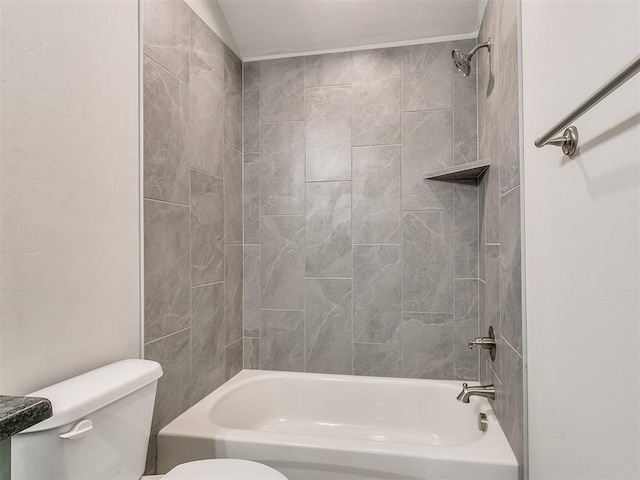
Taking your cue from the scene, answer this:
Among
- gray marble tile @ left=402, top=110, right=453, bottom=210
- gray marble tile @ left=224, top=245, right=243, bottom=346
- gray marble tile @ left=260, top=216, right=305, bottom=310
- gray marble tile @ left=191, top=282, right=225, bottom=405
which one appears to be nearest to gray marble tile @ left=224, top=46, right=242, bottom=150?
gray marble tile @ left=260, top=216, right=305, bottom=310

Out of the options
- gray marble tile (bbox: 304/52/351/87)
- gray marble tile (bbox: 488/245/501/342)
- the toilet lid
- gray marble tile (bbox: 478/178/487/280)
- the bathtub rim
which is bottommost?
the bathtub rim

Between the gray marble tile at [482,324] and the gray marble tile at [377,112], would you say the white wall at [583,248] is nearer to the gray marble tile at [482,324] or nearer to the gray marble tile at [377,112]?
the gray marble tile at [482,324]

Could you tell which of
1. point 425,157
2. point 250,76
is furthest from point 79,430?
point 250,76

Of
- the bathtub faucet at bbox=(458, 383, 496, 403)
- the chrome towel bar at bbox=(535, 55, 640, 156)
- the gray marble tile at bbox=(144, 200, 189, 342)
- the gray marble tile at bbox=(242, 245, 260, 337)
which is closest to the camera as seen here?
the chrome towel bar at bbox=(535, 55, 640, 156)

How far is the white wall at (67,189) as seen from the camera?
3.13ft

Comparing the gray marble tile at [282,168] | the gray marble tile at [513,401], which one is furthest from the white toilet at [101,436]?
the gray marble tile at [282,168]

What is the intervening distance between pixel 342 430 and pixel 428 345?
651 mm

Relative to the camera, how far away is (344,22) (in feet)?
6.82

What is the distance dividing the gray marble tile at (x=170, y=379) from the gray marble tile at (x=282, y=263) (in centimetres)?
67

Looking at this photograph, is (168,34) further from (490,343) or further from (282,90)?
(490,343)

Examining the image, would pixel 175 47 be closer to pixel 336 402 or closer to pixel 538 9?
pixel 538 9

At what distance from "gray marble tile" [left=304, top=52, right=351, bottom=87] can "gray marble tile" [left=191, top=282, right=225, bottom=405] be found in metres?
1.28

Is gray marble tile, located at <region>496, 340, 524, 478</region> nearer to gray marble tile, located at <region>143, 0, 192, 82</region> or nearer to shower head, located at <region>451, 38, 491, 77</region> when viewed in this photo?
shower head, located at <region>451, 38, 491, 77</region>

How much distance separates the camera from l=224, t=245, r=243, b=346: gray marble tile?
2.11m
